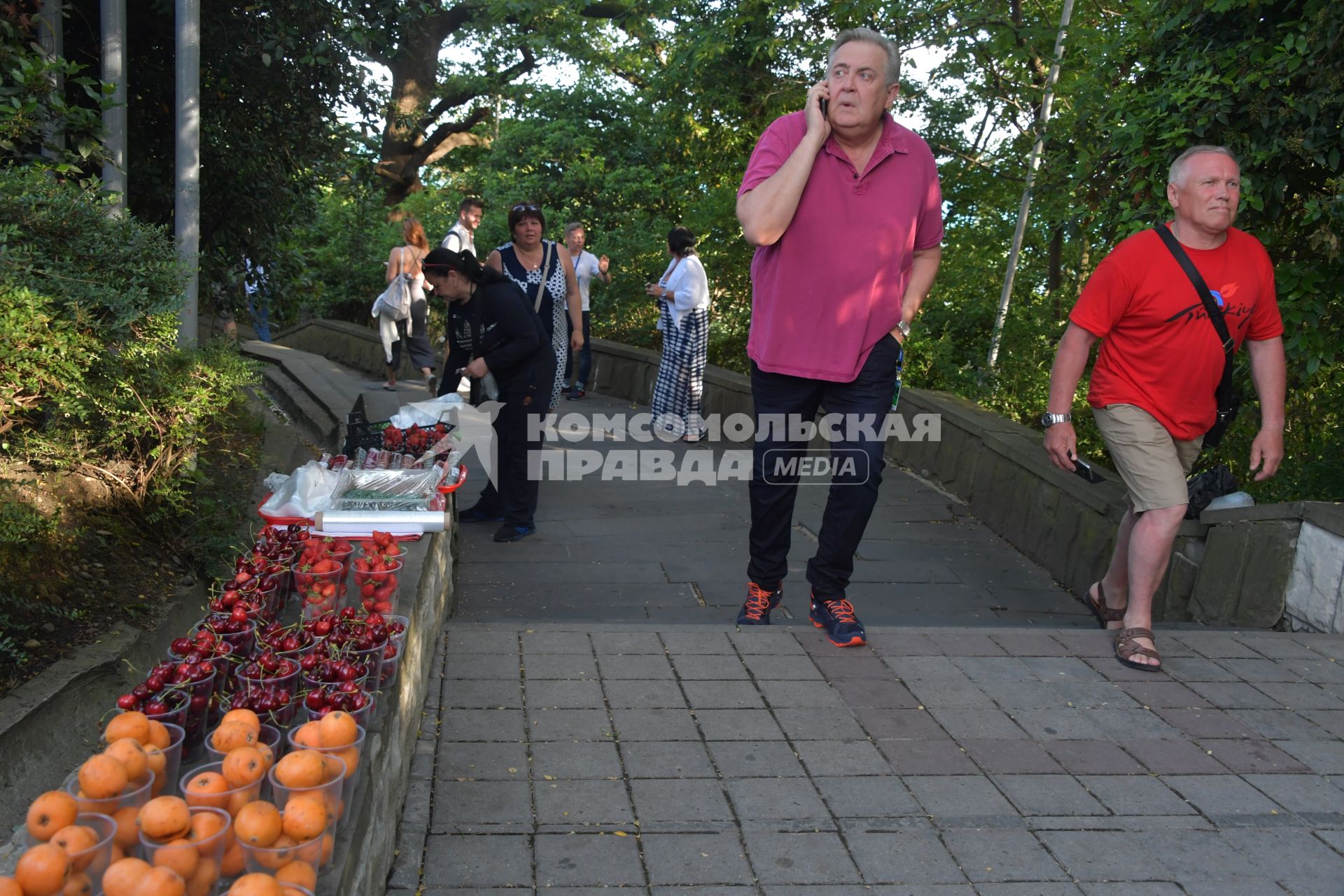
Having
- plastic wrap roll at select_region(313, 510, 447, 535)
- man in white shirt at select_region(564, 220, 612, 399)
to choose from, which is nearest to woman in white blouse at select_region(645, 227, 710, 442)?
man in white shirt at select_region(564, 220, 612, 399)

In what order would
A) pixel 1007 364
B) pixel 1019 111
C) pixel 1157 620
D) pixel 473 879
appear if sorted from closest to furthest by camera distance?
pixel 473 879 < pixel 1157 620 < pixel 1007 364 < pixel 1019 111

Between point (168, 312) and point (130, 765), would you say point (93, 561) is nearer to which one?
point (168, 312)

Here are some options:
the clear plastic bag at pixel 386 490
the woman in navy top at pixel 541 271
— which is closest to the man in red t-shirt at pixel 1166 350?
the clear plastic bag at pixel 386 490

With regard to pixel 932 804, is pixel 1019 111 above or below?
above

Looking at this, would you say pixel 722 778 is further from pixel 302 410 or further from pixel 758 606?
pixel 302 410

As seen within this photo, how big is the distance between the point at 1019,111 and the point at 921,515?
220 inches

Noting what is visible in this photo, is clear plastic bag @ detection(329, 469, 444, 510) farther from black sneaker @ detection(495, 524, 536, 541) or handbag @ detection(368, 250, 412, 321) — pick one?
handbag @ detection(368, 250, 412, 321)

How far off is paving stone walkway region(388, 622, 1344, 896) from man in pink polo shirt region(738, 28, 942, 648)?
2.04 feet

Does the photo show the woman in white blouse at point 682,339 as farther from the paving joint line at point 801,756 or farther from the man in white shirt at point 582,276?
the paving joint line at point 801,756

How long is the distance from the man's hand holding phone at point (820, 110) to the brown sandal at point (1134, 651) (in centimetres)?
214

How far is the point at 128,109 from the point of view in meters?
7.64

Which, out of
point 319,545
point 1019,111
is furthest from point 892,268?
point 1019,111

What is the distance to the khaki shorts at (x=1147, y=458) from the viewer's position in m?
4.59

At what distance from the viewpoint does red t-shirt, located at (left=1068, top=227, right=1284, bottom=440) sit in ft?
14.9
